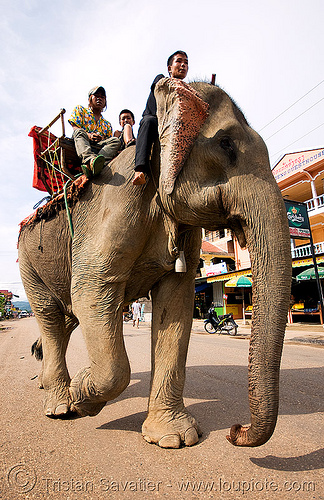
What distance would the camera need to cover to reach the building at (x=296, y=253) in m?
16.0

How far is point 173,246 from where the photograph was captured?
90.9 inches

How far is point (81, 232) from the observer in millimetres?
2475

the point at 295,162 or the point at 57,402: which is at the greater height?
the point at 295,162

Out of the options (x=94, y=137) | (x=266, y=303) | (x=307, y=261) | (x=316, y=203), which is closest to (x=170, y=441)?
(x=266, y=303)

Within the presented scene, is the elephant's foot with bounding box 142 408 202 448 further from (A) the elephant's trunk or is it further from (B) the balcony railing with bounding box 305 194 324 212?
(B) the balcony railing with bounding box 305 194 324 212

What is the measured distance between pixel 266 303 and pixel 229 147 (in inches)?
35.5

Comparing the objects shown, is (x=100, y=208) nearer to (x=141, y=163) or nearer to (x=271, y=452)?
(x=141, y=163)

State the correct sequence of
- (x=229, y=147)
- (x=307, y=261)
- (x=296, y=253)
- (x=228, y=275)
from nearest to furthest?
(x=229, y=147) < (x=307, y=261) < (x=296, y=253) < (x=228, y=275)

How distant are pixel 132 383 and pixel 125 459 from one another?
85.9 inches

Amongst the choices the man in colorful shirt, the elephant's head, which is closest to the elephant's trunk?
the elephant's head

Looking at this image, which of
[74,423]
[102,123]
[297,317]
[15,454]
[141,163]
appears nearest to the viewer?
[15,454]

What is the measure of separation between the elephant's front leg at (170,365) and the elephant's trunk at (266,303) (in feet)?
2.28

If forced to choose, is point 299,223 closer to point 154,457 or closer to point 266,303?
point 266,303

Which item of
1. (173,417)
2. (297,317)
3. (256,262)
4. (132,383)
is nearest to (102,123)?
(256,262)
